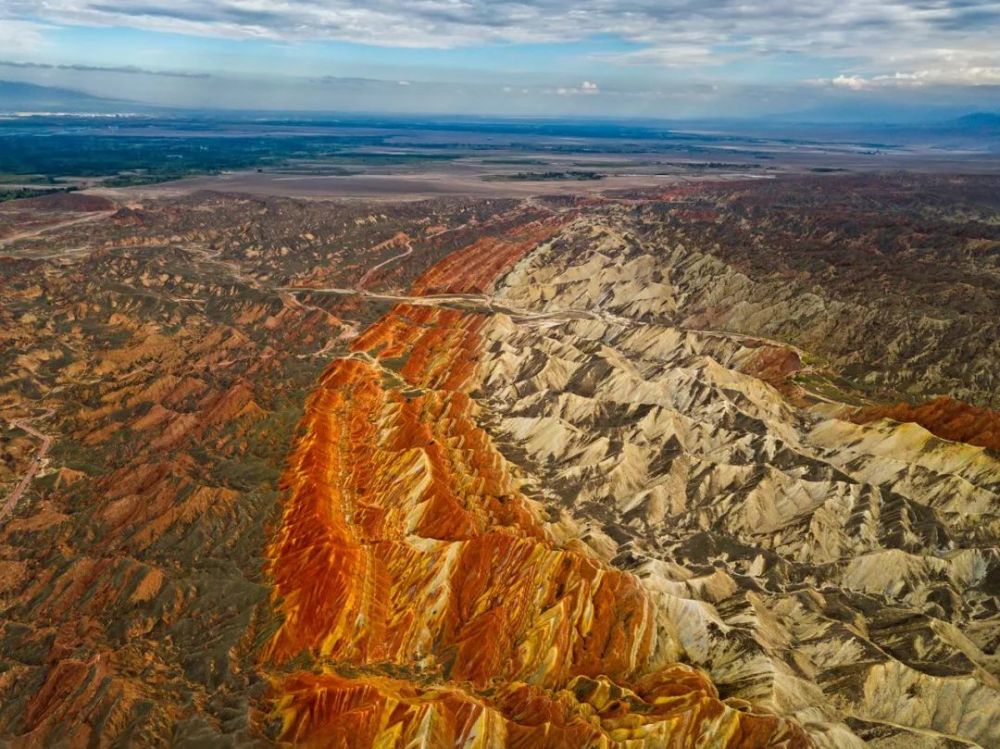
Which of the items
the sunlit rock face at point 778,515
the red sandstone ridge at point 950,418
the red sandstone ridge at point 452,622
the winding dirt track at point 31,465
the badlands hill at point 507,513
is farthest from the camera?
the red sandstone ridge at point 950,418

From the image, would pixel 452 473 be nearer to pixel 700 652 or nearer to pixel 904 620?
pixel 700 652

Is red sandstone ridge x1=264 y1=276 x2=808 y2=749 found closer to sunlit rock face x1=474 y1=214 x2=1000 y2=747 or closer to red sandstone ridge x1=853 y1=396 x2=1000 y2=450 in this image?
sunlit rock face x1=474 y1=214 x2=1000 y2=747

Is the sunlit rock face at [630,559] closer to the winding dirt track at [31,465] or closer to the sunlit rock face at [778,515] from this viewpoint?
the sunlit rock face at [778,515]

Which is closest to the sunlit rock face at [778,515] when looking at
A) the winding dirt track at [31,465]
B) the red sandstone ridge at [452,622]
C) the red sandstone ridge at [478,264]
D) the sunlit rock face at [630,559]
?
the sunlit rock face at [630,559]

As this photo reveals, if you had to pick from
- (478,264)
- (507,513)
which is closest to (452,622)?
(507,513)

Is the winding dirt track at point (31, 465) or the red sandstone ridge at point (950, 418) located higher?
the red sandstone ridge at point (950, 418)

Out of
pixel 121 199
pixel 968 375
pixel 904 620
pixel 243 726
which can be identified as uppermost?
pixel 121 199

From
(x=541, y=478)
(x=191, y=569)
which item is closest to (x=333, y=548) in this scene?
(x=191, y=569)

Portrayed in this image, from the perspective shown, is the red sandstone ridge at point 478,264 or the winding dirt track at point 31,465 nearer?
the winding dirt track at point 31,465
